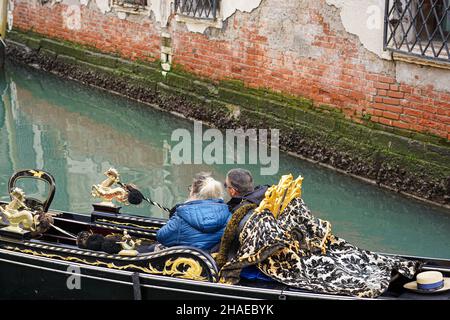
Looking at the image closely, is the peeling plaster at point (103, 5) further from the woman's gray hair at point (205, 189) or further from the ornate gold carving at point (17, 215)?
the woman's gray hair at point (205, 189)

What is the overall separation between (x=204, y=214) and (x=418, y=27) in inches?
127

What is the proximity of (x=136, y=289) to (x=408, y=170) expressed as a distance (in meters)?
3.08

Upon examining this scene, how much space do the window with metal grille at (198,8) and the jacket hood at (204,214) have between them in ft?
15.5

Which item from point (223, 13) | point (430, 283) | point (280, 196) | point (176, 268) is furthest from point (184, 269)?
point (223, 13)

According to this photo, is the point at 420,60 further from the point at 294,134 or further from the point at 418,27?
the point at 294,134

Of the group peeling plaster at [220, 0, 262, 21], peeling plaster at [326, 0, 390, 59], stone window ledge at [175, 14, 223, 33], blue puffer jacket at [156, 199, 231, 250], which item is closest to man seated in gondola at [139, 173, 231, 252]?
blue puffer jacket at [156, 199, 231, 250]

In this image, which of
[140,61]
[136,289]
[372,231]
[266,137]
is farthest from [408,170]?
[140,61]

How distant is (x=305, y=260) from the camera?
397 centimetres

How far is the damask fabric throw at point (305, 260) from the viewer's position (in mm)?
3807

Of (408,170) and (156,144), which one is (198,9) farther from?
(408,170)

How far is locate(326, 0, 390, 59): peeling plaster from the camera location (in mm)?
6715

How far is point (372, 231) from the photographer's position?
5918mm

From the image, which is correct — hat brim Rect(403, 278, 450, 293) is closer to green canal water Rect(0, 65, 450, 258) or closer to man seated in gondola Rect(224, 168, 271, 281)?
man seated in gondola Rect(224, 168, 271, 281)

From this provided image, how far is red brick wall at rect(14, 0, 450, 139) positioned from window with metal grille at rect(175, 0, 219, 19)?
17 centimetres
